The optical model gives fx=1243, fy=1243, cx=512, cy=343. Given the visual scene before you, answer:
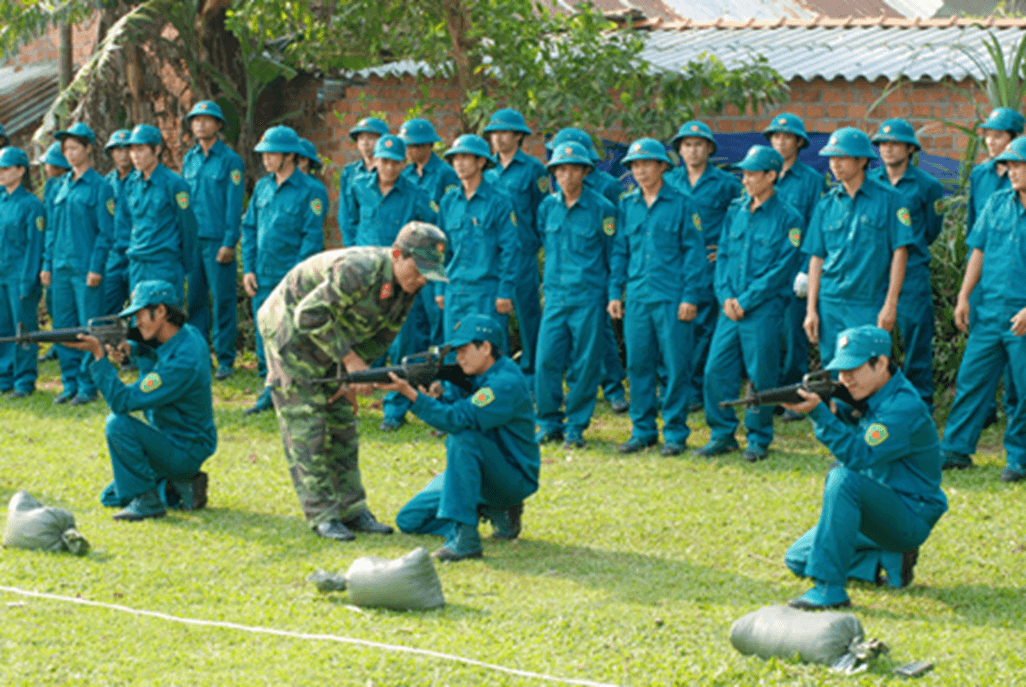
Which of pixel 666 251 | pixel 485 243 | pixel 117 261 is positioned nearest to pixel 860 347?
pixel 666 251

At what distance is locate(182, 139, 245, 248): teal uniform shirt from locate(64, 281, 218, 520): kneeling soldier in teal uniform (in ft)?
11.7

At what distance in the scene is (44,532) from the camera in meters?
6.23

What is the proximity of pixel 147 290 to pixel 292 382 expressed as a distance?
1.09 metres

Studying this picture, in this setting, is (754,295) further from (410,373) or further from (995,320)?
(410,373)

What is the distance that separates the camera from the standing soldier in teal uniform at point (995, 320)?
24.5ft

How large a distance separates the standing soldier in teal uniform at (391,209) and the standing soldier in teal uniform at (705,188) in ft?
Answer: 6.33

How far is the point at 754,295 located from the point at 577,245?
1.31 meters

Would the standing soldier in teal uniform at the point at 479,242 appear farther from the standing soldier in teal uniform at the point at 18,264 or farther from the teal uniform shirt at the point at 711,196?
the standing soldier in teal uniform at the point at 18,264

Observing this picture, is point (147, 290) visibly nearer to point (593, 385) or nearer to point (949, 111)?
point (593, 385)

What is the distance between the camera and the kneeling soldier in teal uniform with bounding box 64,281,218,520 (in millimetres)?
6816

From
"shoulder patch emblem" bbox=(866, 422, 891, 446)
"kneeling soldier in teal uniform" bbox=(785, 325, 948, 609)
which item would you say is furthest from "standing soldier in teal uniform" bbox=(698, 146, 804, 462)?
"shoulder patch emblem" bbox=(866, 422, 891, 446)

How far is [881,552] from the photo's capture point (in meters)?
5.67

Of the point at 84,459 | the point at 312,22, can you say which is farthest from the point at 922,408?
the point at 312,22

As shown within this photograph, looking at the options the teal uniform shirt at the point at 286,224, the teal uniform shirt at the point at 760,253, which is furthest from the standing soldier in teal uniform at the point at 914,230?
the teal uniform shirt at the point at 286,224
